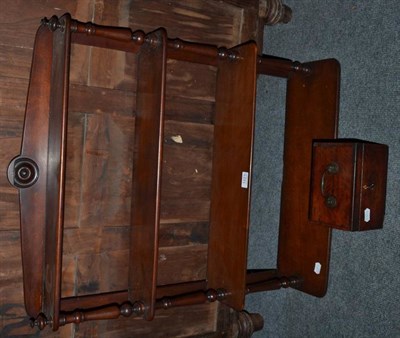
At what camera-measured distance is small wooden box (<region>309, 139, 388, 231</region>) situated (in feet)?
3.94

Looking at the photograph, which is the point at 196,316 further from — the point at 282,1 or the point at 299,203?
the point at 282,1

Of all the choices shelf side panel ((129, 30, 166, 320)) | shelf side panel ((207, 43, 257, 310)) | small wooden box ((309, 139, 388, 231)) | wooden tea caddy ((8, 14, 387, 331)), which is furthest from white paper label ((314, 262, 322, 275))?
shelf side panel ((129, 30, 166, 320))

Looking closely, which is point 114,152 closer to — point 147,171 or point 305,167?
point 147,171

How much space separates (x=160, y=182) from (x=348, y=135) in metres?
0.66

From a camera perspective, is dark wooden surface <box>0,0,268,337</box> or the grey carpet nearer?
dark wooden surface <box>0,0,268,337</box>

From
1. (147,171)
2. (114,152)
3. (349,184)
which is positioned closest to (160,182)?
(147,171)

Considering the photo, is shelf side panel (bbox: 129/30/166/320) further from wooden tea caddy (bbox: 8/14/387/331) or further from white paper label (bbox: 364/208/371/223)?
white paper label (bbox: 364/208/371/223)

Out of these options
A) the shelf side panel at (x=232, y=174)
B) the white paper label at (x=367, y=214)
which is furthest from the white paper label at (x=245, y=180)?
the white paper label at (x=367, y=214)

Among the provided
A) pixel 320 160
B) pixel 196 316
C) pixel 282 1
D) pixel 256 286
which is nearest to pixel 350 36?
pixel 282 1

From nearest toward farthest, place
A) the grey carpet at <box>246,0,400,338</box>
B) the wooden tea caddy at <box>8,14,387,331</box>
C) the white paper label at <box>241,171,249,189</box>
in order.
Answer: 1. the wooden tea caddy at <box>8,14,387,331</box>
2. the white paper label at <box>241,171,249,189</box>
3. the grey carpet at <box>246,0,400,338</box>

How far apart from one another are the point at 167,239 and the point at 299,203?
43 centimetres

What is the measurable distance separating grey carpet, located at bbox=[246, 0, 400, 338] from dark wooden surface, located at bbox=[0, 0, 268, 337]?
9.5 inches

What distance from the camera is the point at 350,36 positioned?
142cm

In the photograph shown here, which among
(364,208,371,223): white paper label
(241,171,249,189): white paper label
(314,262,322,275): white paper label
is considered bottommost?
(314,262,322,275): white paper label
